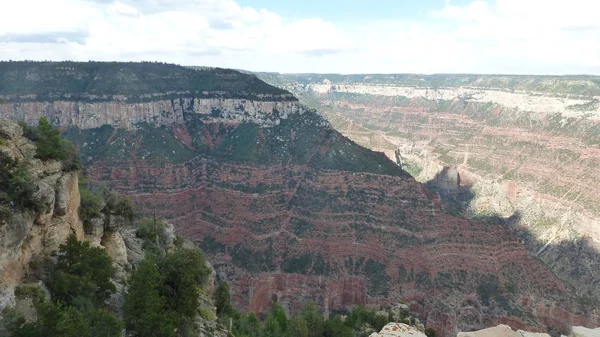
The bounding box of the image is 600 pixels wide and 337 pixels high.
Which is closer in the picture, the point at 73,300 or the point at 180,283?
the point at 73,300

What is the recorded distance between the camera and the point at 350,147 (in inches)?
3337

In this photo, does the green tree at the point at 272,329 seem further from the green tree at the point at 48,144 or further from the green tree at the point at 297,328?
the green tree at the point at 48,144

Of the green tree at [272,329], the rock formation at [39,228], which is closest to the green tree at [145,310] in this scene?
the rock formation at [39,228]

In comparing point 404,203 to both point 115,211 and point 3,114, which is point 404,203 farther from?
point 3,114

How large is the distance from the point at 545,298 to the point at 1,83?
328ft

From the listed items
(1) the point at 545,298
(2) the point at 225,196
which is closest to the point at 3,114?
(2) the point at 225,196

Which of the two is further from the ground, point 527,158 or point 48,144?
point 48,144

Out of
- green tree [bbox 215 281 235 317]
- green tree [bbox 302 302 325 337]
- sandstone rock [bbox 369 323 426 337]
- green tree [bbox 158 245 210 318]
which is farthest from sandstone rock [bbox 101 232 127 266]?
sandstone rock [bbox 369 323 426 337]

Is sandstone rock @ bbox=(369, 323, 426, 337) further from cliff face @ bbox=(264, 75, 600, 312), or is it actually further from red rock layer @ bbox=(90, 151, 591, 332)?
cliff face @ bbox=(264, 75, 600, 312)

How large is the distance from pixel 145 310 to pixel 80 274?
460cm

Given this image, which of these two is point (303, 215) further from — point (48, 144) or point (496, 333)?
point (48, 144)

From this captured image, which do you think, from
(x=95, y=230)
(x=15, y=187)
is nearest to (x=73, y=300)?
(x=15, y=187)

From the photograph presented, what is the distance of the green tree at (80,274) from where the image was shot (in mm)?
24062

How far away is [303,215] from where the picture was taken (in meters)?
75.6
